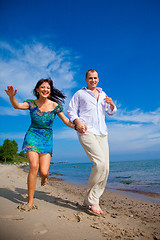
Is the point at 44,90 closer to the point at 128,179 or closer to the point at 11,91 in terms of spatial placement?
the point at 11,91

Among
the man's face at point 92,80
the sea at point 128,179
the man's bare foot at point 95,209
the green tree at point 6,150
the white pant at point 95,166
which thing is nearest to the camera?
the man's bare foot at point 95,209

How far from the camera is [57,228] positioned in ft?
8.23

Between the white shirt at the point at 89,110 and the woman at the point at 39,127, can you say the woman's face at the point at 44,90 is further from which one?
the white shirt at the point at 89,110

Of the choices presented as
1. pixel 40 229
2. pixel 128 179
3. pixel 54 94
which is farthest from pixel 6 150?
pixel 40 229

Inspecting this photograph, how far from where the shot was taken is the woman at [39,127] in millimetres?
3514

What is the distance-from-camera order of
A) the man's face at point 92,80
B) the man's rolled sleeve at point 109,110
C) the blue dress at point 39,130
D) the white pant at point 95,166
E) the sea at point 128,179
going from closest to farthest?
1. the white pant at point 95,166
2. the blue dress at point 39,130
3. the man's face at point 92,80
4. the man's rolled sleeve at point 109,110
5. the sea at point 128,179

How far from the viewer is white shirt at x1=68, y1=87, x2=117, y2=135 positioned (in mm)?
3697

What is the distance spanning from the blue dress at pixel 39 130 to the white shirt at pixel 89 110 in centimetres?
50

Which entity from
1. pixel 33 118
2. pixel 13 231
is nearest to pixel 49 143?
pixel 33 118

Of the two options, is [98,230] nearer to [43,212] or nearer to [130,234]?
[130,234]

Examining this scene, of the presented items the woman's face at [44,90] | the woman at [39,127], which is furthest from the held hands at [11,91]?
the woman's face at [44,90]

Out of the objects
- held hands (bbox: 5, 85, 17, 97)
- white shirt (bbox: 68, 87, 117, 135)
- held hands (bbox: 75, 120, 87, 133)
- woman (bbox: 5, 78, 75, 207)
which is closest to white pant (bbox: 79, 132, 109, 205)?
held hands (bbox: 75, 120, 87, 133)

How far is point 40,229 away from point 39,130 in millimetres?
1906

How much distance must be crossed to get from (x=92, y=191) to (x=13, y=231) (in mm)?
1626
